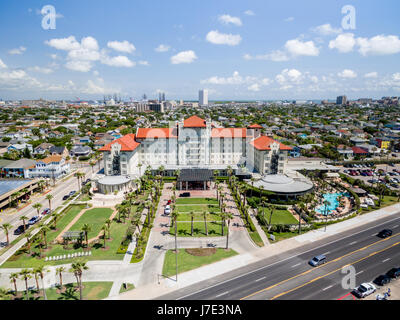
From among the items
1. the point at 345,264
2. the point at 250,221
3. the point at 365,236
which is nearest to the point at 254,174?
the point at 250,221

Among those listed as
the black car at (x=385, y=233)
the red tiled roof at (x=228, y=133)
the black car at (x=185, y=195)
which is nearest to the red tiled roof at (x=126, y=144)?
the black car at (x=185, y=195)

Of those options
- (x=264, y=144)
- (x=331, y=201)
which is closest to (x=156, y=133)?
(x=264, y=144)

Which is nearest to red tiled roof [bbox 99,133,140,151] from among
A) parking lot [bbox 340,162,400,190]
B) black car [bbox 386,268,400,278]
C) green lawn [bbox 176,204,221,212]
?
green lawn [bbox 176,204,221,212]

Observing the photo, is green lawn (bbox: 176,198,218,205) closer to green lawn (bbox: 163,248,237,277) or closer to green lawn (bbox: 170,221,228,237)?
green lawn (bbox: 170,221,228,237)

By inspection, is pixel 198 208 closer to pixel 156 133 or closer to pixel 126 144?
pixel 126 144
